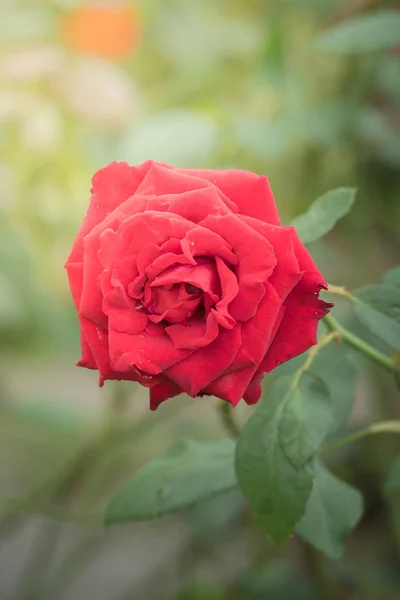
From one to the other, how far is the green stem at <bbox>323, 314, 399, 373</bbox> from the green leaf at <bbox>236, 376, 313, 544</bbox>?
59mm

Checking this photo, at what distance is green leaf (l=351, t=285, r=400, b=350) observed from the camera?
1.48ft

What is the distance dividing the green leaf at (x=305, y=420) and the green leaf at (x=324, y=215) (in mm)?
109

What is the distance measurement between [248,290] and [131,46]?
90 cm

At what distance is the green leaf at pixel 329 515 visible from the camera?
1.77 ft

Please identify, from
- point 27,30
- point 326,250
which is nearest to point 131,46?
point 27,30

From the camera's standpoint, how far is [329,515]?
1.82 ft

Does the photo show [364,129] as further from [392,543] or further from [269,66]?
[392,543]

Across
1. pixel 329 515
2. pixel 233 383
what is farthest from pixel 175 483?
pixel 233 383

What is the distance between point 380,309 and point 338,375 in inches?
4.7

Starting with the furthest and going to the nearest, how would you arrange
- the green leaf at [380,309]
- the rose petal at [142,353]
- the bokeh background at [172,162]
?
1. the bokeh background at [172,162]
2. the green leaf at [380,309]
3. the rose petal at [142,353]

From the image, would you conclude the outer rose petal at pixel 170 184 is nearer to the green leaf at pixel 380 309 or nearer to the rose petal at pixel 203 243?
the rose petal at pixel 203 243

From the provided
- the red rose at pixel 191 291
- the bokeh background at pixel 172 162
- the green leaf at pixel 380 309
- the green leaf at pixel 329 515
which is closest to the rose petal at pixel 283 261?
the red rose at pixel 191 291

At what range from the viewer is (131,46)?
1.13 m

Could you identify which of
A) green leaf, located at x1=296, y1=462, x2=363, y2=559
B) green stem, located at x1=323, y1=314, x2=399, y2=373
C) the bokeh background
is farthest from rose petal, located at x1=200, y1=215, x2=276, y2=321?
the bokeh background
